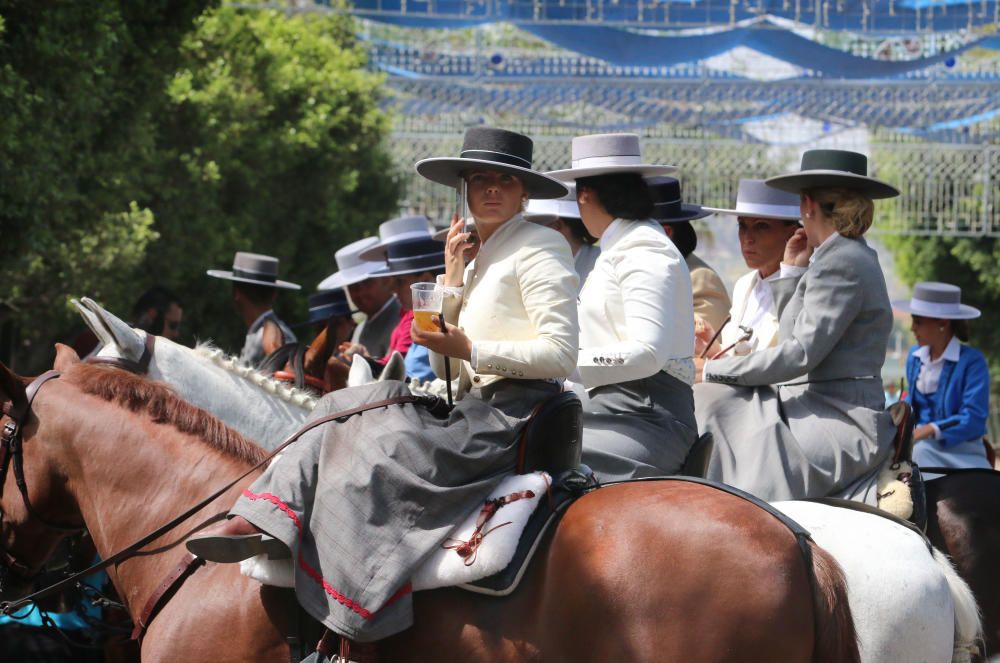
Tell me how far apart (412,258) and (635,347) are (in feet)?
12.8

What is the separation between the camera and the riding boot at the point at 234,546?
4.32 meters

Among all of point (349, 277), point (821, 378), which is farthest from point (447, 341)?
point (349, 277)

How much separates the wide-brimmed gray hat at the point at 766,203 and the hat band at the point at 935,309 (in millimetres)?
3509

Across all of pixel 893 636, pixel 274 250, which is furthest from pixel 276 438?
pixel 274 250

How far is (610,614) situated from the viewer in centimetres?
413

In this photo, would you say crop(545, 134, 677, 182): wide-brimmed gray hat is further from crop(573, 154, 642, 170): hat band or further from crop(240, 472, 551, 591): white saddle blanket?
crop(240, 472, 551, 591): white saddle blanket

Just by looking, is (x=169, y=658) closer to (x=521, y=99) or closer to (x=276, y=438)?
(x=276, y=438)

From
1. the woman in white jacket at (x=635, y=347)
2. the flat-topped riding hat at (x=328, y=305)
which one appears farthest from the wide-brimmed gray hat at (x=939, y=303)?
the woman in white jacket at (x=635, y=347)

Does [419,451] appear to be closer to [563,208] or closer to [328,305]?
[563,208]

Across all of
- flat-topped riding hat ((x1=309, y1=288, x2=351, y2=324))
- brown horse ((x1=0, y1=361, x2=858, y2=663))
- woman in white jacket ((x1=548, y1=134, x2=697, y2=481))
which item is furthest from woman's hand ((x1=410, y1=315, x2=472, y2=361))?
flat-topped riding hat ((x1=309, y1=288, x2=351, y2=324))

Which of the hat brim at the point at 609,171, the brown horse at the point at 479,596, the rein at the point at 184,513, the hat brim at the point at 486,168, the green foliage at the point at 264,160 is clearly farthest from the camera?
the green foliage at the point at 264,160

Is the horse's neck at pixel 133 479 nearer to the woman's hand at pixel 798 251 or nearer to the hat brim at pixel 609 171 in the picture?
the hat brim at pixel 609 171

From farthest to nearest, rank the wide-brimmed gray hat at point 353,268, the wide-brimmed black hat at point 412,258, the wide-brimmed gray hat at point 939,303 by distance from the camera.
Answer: the wide-brimmed gray hat at point 939,303, the wide-brimmed gray hat at point 353,268, the wide-brimmed black hat at point 412,258

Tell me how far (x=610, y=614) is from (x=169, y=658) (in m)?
1.59
